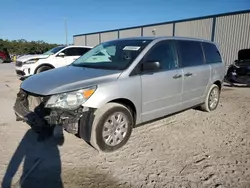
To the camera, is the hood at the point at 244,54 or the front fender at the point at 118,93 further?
the hood at the point at 244,54

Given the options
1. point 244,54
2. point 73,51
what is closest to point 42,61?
point 73,51

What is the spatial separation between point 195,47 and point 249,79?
19.6 feet

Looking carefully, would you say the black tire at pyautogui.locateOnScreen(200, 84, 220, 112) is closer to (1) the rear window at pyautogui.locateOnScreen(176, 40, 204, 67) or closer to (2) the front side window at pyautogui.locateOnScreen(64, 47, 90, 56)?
(1) the rear window at pyautogui.locateOnScreen(176, 40, 204, 67)

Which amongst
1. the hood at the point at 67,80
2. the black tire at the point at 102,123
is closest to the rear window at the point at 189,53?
the hood at the point at 67,80

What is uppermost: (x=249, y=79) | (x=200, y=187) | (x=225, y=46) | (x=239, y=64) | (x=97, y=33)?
(x=97, y=33)

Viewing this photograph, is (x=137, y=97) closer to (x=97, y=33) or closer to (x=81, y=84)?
(x=81, y=84)

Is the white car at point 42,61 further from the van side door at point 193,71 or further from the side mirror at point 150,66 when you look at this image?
the side mirror at point 150,66

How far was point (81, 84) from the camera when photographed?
300 centimetres

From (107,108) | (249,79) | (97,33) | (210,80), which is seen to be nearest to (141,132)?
(107,108)

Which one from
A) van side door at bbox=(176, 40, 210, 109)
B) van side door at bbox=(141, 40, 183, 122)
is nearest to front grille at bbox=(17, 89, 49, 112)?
van side door at bbox=(141, 40, 183, 122)

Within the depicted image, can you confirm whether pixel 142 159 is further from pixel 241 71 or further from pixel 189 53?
pixel 241 71

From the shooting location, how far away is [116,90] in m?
3.15

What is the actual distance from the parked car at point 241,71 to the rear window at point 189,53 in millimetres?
5571

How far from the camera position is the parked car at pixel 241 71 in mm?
9297
